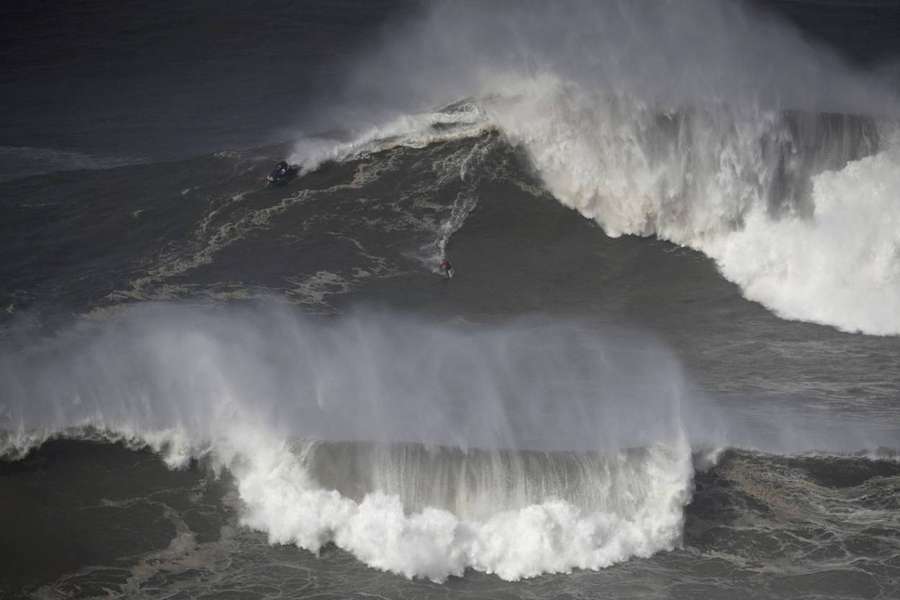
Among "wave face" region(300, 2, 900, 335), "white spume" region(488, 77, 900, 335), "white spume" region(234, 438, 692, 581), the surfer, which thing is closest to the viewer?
"white spume" region(234, 438, 692, 581)

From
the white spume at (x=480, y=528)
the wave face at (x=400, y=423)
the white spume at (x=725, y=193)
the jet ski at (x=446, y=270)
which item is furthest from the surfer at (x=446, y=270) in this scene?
the white spume at (x=480, y=528)

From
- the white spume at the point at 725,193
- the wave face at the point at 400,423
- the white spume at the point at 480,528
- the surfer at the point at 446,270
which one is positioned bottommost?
the white spume at the point at 480,528

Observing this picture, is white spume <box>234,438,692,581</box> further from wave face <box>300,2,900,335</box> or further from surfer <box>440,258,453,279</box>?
wave face <box>300,2,900,335</box>

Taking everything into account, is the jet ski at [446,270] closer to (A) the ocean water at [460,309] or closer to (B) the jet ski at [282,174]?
(A) the ocean water at [460,309]

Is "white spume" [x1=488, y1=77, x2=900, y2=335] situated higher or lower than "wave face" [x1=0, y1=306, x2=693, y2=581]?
higher

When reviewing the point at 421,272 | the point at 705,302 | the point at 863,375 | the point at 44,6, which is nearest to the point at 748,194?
the point at 705,302

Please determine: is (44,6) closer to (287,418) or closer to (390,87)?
(390,87)

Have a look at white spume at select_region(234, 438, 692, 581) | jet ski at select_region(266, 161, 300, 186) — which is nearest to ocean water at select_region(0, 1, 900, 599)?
white spume at select_region(234, 438, 692, 581)
